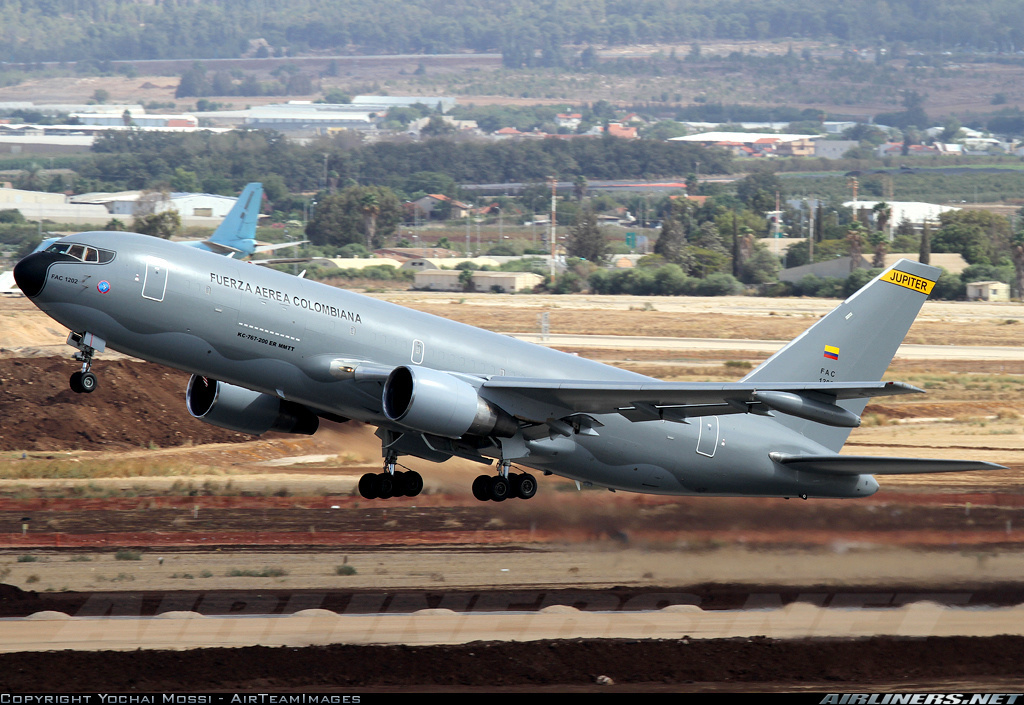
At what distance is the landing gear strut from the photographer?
28.7m

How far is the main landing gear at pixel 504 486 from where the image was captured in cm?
3275

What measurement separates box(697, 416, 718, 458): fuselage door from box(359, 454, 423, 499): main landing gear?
869cm

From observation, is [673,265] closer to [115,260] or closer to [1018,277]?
[1018,277]

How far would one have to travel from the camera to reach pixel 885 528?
121 ft

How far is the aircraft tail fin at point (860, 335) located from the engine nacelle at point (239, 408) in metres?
14.8

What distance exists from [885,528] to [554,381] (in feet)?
43.0

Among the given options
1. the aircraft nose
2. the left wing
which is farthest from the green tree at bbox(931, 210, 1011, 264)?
the aircraft nose

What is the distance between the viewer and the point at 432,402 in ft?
97.6

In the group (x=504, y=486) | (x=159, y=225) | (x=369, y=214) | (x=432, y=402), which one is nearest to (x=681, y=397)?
(x=504, y=486)

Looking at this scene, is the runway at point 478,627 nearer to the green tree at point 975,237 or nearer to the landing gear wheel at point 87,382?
the landing gear wheel at point 87,382

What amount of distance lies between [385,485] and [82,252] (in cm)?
1092

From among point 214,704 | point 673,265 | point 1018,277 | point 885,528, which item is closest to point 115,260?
point 214,704

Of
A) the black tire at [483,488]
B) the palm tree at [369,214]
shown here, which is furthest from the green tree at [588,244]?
the black tire at [483,488]

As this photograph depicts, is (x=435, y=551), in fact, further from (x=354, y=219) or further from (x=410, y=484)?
(x=354, y=219)
